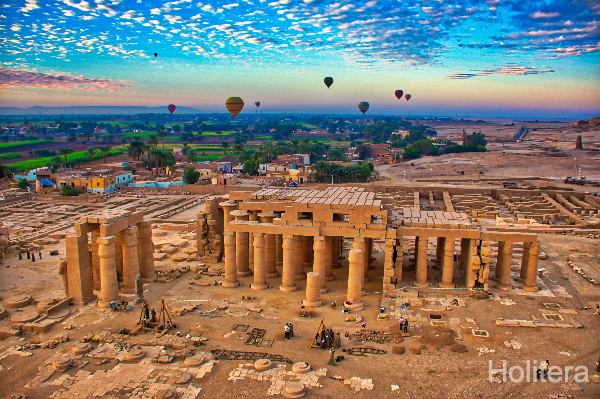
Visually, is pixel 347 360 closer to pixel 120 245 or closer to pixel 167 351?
pixel 167 351

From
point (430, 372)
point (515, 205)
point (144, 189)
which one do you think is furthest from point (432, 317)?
point (144, 189)

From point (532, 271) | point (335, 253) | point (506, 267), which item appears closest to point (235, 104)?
point (335, 253)

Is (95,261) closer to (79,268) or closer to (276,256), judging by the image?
(79,268)

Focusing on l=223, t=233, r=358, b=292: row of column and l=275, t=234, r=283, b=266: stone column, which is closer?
l=223, t=233, r=358, b=292: row of column

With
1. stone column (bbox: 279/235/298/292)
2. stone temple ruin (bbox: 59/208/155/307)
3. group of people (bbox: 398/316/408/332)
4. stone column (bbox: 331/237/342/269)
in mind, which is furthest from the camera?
stone column (bbox: 331/237/342/269)

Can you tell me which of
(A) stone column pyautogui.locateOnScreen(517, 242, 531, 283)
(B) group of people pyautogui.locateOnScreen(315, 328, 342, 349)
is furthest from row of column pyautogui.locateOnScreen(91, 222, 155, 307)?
(A) stone column pyautogui.locateOnScreen(517, 242, 531, 283)

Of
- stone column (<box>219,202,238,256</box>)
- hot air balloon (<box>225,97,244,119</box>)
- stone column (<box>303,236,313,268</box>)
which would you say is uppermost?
hot air balloon (<box>225,97,244,119</box>)

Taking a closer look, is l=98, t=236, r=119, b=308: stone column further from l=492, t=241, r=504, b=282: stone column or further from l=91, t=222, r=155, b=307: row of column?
l=492, t=241, r=504, b=282: stone column
